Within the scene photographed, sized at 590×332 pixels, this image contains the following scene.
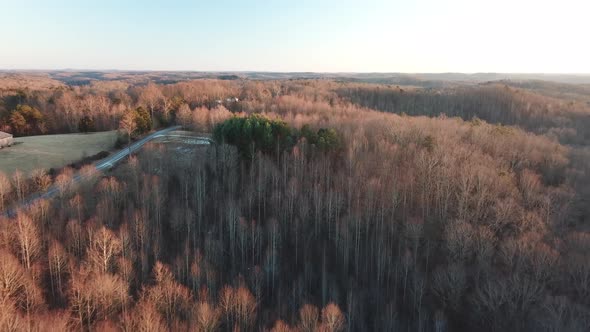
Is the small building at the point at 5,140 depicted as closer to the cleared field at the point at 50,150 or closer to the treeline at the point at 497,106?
the cleared field at the point at 50,150

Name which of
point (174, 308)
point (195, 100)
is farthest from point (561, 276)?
point (195, 100)

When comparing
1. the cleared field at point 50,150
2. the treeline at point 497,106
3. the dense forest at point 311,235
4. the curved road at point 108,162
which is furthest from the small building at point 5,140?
the treeline at point 497,106

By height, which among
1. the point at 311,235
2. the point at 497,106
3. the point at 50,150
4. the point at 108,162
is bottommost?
the point at 311,235

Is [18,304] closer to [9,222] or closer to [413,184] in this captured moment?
[9,222]

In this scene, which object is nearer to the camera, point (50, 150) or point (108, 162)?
point (108, 162)

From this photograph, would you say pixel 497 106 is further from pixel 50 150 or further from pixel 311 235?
pixel 50 150

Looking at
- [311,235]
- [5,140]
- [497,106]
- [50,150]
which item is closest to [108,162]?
[50,150]

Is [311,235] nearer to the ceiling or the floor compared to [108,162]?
nearer to the floor
